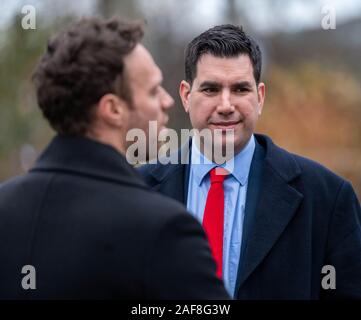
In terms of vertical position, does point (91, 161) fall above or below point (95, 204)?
above

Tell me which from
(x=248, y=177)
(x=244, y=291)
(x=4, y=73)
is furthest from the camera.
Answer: (x=4, y=73)

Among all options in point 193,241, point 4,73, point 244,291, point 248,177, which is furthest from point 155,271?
Answer: point 4,73

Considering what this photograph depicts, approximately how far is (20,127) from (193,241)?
40.9 ft

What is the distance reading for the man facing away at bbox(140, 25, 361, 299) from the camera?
360 cm

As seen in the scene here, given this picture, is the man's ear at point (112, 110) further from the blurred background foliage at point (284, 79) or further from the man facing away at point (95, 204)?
the blurred background foliage at point (284, 79)

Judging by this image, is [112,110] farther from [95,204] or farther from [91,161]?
[95,204]

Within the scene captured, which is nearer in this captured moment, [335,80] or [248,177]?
[248,177]

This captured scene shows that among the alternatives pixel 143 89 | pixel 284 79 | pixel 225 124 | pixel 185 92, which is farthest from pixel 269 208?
pixel 284 79

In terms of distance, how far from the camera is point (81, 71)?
2473mm

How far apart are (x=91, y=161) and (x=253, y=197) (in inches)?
53.6

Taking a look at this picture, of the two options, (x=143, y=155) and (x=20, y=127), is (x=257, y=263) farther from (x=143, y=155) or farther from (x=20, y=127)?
(x=20, y=127)

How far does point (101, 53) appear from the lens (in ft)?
8.13

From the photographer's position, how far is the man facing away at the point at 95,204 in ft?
7.79

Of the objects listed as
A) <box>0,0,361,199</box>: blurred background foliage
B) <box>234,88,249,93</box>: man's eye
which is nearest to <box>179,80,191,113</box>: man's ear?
<box>234,88,249,93</box>: man's eye
